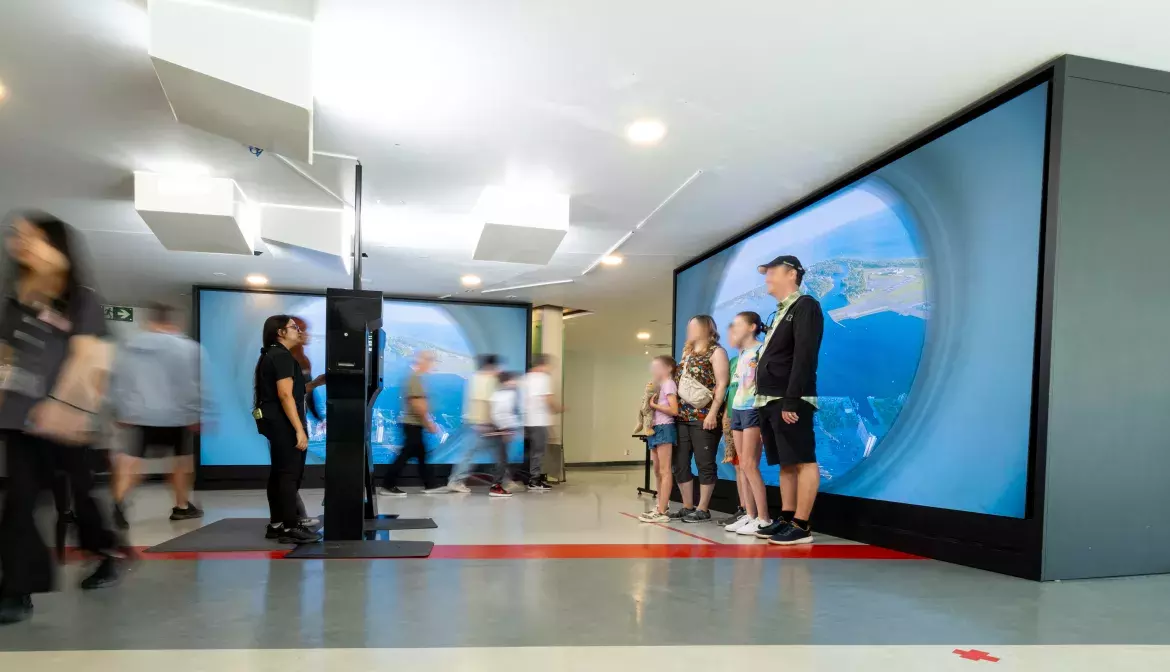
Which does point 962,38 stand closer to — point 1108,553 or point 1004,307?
point 1004,307

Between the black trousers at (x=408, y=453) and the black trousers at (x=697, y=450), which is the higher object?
the black trousers at (x=697, y=450)

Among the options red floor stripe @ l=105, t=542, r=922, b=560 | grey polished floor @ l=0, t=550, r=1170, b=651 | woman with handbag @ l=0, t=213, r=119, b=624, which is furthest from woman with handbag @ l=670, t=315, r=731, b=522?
woman with handbag @ l=0, t=213, r=119, b=624

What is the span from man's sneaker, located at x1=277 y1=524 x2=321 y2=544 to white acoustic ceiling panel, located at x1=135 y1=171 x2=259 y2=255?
2.40 m

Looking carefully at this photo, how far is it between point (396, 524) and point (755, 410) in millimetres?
2539

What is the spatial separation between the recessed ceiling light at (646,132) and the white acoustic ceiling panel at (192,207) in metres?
2.99

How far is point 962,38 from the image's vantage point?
9.44 feet

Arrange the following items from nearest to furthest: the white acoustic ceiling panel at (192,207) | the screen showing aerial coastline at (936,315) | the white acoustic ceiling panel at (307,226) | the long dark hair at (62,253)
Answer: the long dark hair at (62,253) < the screen showing aerial coastline at (936,315) < the white acoustic ceiling panel at (192,207) < the white acoustic ceiling panel at (307,226)

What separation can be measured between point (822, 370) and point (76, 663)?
13.8 feet

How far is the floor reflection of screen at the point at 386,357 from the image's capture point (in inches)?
343

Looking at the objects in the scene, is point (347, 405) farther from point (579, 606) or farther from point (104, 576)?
point (579, 606)

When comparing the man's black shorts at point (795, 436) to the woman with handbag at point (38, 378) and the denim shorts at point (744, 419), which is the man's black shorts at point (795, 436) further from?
the woman with handbag at point (38, 378)

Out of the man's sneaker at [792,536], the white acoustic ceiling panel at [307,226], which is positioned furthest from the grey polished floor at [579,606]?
the white acoustic ceiling panel at [307,226]

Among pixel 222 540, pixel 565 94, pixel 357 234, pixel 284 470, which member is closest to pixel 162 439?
pixel 222 540

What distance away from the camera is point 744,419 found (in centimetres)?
431
